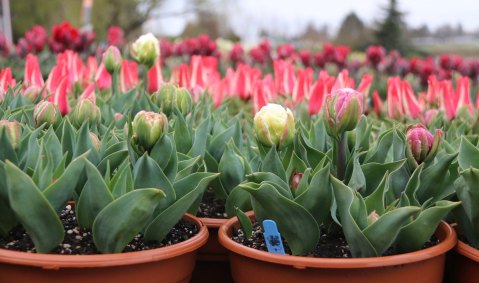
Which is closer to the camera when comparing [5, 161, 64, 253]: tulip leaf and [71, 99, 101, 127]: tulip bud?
[5, 161, 64, 253]: tulip leaf

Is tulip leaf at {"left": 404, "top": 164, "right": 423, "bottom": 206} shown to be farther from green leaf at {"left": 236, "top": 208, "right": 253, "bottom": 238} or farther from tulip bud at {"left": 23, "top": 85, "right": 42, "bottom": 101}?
tulip bud at {"left": 23, "top": 85, "right": 42, "bottom": 101}

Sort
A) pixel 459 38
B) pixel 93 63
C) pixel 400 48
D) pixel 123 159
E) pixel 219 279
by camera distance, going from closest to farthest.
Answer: pixel 123 159, pixel 219 279, pixel 93 63, pixel 400 48, pixel 459 38

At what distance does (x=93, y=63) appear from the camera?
120 inches

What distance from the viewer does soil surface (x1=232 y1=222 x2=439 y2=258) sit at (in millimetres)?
1260

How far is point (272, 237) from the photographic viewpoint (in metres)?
1.18

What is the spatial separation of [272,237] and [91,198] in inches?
13.5

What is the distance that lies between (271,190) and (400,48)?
2533 centimetres

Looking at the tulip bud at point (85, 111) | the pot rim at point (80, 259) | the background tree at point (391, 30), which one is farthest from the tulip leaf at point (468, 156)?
the background tree at point (391, 30)

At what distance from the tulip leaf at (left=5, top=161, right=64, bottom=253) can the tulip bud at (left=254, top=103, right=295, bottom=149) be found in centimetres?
46

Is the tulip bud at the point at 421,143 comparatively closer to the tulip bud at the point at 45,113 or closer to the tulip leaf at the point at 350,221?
the tulip leaf at the point at 350,221

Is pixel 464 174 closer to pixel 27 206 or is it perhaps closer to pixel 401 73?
pixel 27 206

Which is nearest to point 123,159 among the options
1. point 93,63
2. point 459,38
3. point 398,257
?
point 398,257

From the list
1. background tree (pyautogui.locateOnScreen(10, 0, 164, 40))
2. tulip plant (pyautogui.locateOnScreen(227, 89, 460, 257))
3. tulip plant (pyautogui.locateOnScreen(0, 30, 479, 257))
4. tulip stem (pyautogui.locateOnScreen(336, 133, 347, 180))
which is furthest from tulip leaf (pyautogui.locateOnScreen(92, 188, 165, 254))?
background tree (pyautogui.locateOnScreen(10, 0, 164, 40))

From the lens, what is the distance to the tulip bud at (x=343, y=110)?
121 centimetres
